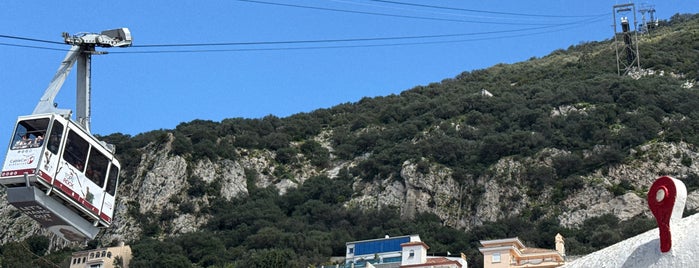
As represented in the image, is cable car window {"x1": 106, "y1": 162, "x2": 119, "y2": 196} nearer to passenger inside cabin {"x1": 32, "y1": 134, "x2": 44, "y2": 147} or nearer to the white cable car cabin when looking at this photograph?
the white cable car cabin

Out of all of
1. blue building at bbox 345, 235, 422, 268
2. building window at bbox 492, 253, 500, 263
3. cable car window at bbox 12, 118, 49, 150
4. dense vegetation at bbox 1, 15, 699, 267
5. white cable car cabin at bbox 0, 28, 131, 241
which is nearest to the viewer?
white cable car cabin at bbox 0, 28, 131, 241

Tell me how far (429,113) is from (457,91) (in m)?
17.1

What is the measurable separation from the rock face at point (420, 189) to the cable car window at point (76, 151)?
55.6 metres

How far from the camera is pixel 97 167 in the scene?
2897 cm

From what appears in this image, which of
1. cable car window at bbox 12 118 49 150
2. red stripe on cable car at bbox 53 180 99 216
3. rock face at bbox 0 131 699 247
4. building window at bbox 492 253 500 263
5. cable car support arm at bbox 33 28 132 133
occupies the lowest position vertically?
red stripe on cable car at bbox 53 180 99 216

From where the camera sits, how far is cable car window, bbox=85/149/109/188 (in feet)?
93.4

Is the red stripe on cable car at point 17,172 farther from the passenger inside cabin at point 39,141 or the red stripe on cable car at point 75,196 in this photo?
the passenger inside cabin at point 39,141

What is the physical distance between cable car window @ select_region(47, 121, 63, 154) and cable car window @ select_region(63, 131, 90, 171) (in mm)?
281

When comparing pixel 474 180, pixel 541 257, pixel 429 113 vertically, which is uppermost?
pixel 429 113

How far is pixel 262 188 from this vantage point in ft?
338

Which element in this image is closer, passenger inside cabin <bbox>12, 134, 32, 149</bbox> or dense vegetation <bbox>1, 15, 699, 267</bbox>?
passenger inside cabin <bbox>12, 134, 32, 149</bbox>

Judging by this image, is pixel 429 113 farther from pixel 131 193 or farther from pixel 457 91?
pixel 131 193

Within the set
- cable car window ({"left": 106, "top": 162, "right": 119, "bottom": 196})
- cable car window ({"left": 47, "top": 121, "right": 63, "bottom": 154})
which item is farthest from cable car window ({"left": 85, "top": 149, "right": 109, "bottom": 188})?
cable car window ({"left": 47, "top": 121, "right": 63, "bottom": 154})

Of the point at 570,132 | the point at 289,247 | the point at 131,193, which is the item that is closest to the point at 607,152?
the point at 570,132
